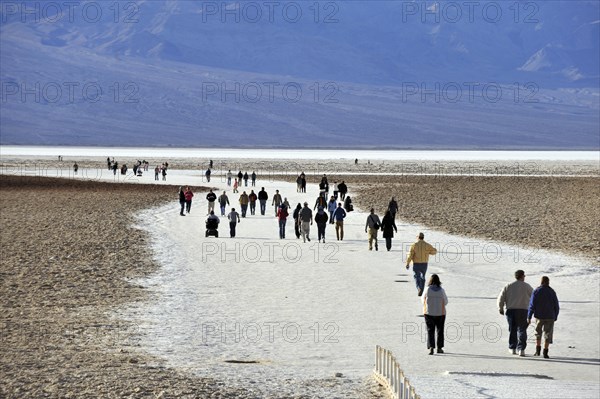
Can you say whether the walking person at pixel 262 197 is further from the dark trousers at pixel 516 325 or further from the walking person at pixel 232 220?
the dark trousers at pixel 516 325

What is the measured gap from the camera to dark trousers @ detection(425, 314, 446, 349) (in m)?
14.3

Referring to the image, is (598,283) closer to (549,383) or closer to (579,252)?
(579,252)

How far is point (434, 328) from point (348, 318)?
2.86 meters

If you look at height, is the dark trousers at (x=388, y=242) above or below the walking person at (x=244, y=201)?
below

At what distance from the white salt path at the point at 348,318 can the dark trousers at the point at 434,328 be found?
8.3 inches

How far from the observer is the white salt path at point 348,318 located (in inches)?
517

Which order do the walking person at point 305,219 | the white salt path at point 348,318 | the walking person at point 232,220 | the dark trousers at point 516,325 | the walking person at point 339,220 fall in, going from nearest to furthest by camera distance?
1. the white salt path at point 348,318
2. the dark trousers at point 516,325
3. the walking person at point 305,219
4. the walking person at point 339,220
5. the walking person at point 232,220

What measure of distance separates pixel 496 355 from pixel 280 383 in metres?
3.35

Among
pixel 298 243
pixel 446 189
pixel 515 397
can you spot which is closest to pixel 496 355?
pixel 515 397

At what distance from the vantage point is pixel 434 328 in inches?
568

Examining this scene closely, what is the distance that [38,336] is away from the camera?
1532 centimetres

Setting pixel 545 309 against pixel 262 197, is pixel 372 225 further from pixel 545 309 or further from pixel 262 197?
pixel 262 197

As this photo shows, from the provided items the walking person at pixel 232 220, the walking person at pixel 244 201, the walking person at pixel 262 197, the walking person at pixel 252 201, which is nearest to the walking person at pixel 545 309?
the walking person at pixel 232 220

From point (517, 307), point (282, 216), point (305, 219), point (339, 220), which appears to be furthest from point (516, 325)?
point (282, 216)
